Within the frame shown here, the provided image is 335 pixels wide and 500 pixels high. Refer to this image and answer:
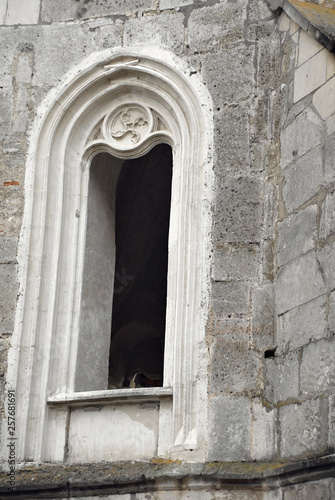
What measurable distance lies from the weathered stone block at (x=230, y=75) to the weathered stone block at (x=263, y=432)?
8.19 ft

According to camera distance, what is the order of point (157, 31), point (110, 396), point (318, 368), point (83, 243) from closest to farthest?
1. point (318, 368)
2. point (110, 396)
3. point (83, 243)
4. point (157, 31)

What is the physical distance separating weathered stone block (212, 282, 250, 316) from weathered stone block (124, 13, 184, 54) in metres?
2.14

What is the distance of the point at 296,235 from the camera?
7.21 m

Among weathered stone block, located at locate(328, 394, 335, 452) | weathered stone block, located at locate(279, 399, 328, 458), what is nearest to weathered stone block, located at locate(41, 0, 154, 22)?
weathered stone block, located at locate(279, 399, 328, 458)

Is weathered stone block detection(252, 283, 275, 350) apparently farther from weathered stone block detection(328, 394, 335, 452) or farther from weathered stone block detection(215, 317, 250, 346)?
weathered stone block detection(328, 394, 335, 452)

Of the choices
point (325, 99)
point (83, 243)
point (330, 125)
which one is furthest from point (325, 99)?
point (83, 243)

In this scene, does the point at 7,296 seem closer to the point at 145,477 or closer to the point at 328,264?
the point at 145,477

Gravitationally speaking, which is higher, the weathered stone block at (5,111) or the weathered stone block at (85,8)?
the weathered stone block at (85,8)

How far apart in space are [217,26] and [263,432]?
3.39 m

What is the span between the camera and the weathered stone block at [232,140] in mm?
7828

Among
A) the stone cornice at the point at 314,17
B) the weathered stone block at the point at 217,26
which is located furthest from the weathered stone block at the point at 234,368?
the weathered stone block at the point at 217,26

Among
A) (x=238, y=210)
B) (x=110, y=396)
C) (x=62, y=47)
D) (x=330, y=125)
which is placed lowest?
(x=110, y=396)

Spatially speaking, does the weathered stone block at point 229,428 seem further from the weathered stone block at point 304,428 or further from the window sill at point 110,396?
the window sill at point 110,396

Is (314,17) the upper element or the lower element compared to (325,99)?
upper
